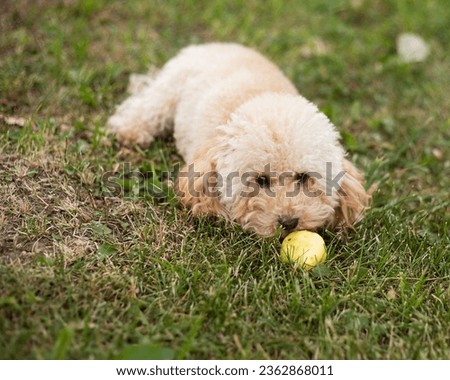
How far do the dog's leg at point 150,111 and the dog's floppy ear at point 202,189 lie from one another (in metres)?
1.08

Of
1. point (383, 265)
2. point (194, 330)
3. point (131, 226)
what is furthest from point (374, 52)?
point (194, 330)

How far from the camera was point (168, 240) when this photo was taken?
129 inches

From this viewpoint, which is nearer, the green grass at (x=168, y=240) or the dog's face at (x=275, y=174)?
the green grass at (x=168, y=240)

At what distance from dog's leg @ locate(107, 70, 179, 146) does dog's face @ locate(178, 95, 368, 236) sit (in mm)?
1112

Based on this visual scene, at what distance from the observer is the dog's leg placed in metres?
4.36

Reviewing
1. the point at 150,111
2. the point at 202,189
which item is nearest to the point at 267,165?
the point at 202,189

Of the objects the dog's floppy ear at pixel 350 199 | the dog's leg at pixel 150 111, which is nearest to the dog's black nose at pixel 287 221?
the dog's floppy ear at pixel 350 199

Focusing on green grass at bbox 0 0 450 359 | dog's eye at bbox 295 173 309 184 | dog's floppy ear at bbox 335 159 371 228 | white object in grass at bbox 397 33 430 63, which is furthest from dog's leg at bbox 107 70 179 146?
white object in grass at bbox 397 33 430 63

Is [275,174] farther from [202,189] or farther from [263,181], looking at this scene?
[202,189]

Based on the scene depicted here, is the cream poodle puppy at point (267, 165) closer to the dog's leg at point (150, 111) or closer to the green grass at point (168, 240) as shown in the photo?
the green grass at point (168, 240)

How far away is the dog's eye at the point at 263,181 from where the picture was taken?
3201 mm

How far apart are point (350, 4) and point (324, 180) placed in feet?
14.3

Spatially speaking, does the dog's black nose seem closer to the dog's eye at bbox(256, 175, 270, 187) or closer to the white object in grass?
the dog's eye at bbox(256, 175, 270, 187)

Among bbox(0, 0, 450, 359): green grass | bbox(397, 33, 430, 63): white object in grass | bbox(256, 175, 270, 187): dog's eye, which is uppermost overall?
bbox(397, 33, 430, 63): white object in grass
